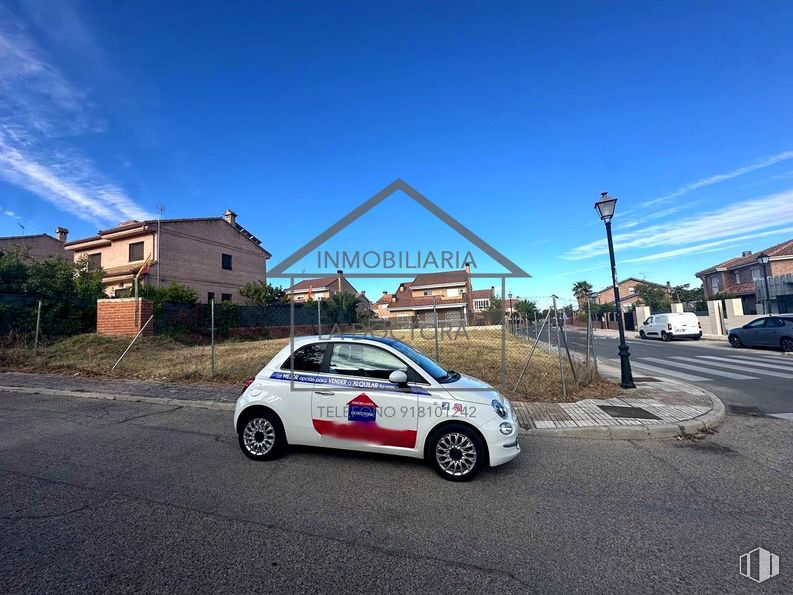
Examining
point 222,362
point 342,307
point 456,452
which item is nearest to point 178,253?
point 342,307

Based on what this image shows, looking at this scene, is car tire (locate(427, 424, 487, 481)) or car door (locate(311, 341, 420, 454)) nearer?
car tire (locate(427, 424, 487, 481))

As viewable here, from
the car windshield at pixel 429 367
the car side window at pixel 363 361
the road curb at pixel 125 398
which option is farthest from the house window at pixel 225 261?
the car windshield at pixel 429 367

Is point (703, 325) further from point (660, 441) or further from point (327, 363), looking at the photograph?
point (327, 363)

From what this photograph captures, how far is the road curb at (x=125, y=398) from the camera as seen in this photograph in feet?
24.0

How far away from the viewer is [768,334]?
16062 millimetres

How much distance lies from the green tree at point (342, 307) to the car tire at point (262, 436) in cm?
1793

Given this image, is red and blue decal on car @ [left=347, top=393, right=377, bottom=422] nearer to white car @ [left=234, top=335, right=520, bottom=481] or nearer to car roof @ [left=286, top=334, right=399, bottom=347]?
white car @ [left=234, top=335, right=520, bottom=481]

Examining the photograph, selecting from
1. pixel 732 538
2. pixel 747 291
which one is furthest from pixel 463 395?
pixel 747 291

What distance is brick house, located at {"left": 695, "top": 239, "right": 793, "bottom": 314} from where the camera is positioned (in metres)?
32.9

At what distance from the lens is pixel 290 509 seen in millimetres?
3342

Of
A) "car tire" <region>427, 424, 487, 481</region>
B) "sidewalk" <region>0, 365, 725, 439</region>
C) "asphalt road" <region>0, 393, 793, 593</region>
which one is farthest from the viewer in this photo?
"sidewalk" <region>0, 365, 725, 439</region>

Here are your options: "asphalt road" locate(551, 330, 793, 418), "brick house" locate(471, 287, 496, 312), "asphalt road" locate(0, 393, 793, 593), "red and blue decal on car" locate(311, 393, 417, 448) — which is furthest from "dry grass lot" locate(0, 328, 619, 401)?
"brick house" locate(471, 287, 496, 312)

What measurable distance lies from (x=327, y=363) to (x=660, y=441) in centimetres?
497

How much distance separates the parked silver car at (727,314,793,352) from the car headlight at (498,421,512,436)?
60.9 ft
